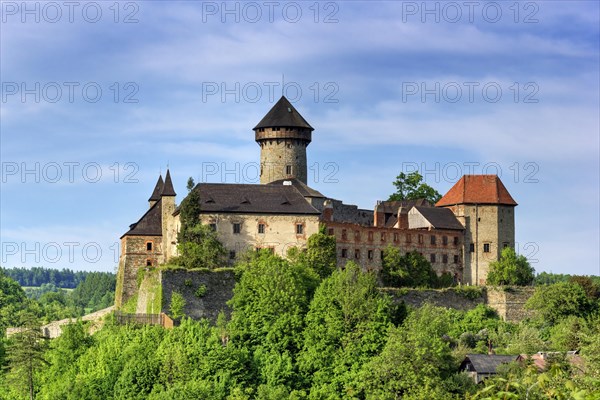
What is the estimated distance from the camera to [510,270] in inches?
2825

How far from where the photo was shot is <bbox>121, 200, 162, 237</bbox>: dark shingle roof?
225 ft

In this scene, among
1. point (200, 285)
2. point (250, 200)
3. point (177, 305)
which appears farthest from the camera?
point (250, 200)

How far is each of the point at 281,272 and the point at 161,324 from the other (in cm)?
727

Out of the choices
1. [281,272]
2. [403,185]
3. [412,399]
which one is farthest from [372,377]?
[403,185]

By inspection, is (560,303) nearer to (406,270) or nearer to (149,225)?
(406,270)

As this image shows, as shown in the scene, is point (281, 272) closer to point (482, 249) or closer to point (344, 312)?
point (344, 312)

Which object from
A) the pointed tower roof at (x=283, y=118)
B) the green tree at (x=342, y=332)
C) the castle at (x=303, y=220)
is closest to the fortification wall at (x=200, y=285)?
the castle at (x=303, y=220)

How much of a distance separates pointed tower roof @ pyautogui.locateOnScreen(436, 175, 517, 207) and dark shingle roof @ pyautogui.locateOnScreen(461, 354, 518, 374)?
19115 mm

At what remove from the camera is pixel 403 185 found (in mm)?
86562

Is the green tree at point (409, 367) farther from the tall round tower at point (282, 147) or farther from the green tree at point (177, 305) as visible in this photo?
the tall round tower at point (282, 147)

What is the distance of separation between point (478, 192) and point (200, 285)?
75.8ft

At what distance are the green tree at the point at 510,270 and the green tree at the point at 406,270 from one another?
4.19 m

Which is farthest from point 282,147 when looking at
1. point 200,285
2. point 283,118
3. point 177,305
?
point 177,305

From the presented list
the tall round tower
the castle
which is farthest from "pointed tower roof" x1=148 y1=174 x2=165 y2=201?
the tall round tower
